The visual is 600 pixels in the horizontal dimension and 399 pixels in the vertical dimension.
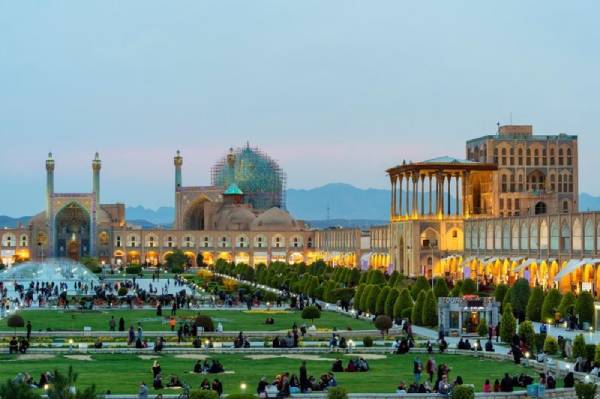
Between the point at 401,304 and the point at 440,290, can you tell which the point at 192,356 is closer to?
the point at 401,304

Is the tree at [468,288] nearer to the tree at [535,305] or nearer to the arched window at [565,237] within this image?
the tree at [535,305]

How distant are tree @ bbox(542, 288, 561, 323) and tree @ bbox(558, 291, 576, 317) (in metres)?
0.48

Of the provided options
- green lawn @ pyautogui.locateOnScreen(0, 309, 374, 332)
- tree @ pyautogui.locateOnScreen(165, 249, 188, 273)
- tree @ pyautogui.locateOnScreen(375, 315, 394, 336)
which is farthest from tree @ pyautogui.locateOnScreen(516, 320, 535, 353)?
tree @ pyautogui.locateOnScreen(165, 249, 188, 273)

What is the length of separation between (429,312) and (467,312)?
2978 mm

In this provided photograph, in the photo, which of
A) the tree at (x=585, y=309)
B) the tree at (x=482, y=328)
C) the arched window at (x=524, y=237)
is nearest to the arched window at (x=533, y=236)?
the arched window at (x=524, y=237)

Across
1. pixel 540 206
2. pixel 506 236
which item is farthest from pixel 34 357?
pixel 540 206

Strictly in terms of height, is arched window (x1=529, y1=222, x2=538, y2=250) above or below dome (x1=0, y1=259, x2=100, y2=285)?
above

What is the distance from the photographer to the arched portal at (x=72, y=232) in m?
118

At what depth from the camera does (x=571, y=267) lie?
53844 mm

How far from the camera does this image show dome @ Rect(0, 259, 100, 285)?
8096 centimetres

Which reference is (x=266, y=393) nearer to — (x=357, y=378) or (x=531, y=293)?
(x=357, y=378)

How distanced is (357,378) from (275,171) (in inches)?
4499

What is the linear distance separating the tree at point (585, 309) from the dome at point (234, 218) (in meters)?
81.4

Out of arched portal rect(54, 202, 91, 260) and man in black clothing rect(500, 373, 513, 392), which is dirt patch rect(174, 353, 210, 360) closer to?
man in black clothing rect(500, 373, 513, 392)
